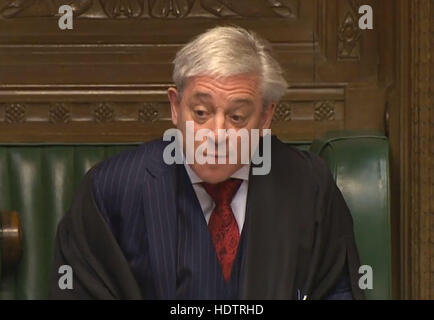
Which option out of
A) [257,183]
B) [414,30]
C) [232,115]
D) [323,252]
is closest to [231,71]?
[232,115]

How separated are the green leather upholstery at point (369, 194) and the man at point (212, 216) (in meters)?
0.24

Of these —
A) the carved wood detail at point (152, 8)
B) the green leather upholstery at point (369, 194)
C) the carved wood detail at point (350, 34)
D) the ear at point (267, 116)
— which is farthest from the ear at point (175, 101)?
the carved wood detail at point (350, 34)

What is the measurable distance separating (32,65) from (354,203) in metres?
1.20

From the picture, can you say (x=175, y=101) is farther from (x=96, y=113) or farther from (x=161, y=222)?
(x=96, y=113)

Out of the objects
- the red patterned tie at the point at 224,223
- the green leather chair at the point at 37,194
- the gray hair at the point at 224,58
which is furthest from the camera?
the green leather chair at the point at 37,194

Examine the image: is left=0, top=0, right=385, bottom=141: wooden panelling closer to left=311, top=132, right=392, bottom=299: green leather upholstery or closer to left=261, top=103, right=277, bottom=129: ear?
left=311, top=132, right=392, bottom=299: green leather upholstery

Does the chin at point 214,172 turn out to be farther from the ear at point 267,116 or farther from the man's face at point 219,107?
the ear at point 267,116

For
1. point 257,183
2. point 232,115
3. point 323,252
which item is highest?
point 232,115

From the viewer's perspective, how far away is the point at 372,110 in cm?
353

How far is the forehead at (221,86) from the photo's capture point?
2.61 m

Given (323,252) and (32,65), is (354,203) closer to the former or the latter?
(323,252)

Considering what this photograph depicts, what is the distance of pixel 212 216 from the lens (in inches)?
108

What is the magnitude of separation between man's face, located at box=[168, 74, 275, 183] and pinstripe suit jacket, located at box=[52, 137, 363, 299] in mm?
137
